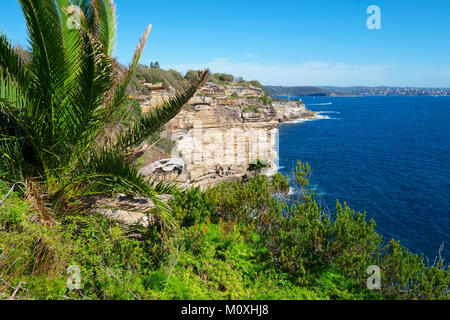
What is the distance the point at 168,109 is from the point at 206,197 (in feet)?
8.43

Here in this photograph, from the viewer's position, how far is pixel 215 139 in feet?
94.6

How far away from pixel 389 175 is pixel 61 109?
106 feet

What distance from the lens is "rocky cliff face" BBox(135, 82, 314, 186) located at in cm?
2080

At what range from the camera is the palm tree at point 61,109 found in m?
3.60

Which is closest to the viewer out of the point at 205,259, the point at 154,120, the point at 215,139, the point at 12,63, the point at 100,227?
the point at 12,63

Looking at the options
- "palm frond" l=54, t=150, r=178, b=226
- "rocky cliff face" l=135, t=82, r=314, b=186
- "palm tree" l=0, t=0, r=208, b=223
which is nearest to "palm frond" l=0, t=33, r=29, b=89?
"palm tree" l=0, t=0, r=208, b=223

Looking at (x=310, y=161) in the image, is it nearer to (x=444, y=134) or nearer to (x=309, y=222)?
(x=309, y=222)

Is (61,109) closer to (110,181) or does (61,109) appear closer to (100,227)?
(110,181)

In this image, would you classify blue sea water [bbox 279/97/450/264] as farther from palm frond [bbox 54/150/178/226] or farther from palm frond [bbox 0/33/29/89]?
palm frond [bbox 0/33/29/89]

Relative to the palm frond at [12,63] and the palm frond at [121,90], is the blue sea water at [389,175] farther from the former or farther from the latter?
the palm frond at [12,63]

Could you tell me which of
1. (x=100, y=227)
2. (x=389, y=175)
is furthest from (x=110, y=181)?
(x=389, y=175)

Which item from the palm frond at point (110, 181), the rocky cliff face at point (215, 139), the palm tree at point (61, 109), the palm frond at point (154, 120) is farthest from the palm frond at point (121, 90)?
the rocky cliff face at point (215, 139)

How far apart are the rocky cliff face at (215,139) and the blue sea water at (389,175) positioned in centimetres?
462

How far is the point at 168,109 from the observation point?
194 inches
